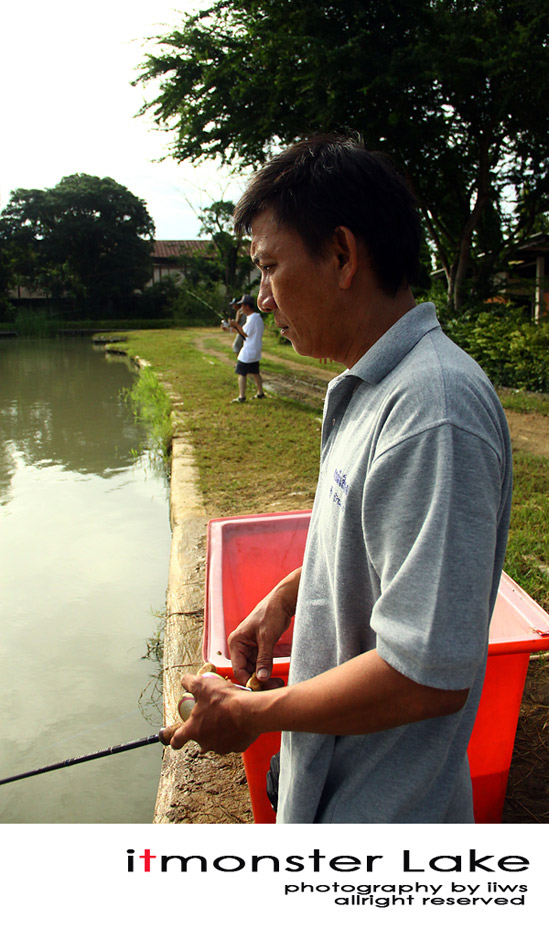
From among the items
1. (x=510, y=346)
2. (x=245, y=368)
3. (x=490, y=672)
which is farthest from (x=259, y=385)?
(x=490, y=672)

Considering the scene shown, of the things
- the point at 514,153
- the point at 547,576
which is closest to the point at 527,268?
the point at 514,153

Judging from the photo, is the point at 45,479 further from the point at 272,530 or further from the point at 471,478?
the point at 471,478

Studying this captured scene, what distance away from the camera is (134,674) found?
3.40 metres

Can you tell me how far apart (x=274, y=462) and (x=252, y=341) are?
362cm

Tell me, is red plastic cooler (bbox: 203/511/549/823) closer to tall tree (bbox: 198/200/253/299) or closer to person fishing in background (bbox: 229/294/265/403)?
person fishing in background (bbox: 229/294/265/403)

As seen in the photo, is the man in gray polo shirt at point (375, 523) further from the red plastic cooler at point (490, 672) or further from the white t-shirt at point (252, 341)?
the white t-shirt at point (252, 341)

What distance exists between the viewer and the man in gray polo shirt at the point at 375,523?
790 mm

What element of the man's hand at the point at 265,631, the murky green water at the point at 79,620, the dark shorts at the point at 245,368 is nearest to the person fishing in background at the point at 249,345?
the dark shorts at the point at 245,368

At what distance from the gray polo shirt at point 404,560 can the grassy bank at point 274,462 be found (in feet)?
7.28

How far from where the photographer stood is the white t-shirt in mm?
9109

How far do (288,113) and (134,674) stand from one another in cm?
1001

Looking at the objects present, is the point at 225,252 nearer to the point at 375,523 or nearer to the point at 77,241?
the point at 77,241

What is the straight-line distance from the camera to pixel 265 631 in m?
1.46
